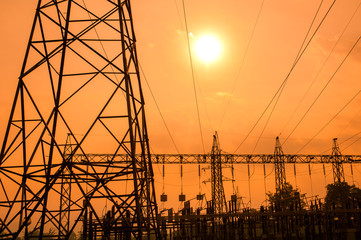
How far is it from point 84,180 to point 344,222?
27.9m

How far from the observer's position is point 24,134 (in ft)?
48.7

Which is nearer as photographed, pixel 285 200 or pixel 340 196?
pixel 285 200

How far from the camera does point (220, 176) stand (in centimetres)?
4500

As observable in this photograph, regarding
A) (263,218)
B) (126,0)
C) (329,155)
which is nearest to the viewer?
(126,0)

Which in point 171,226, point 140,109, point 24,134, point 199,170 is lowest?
point 171,226

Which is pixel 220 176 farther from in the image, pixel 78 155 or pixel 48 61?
pixel 48 61

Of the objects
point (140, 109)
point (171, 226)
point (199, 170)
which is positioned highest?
point (199, 170)

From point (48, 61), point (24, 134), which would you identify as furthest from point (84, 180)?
point (48, 61)

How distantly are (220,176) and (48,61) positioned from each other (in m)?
32.0

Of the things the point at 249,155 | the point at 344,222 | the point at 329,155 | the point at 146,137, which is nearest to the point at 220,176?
the point at 249,155

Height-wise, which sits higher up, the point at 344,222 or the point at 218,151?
the point at 218,151

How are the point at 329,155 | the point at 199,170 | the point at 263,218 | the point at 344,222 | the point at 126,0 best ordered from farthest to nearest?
1. the point at 329,155
2. the point at 199,170
3. the point at 344,222
4. the point at 263,218
5. the point at 126,0

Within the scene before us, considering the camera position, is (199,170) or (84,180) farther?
(199,170)

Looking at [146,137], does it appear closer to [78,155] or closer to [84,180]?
[84,180]
